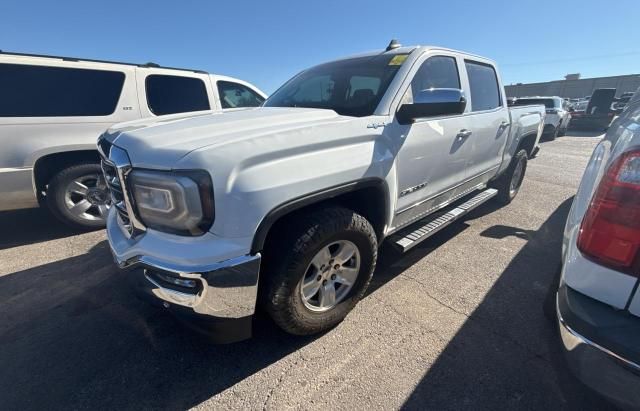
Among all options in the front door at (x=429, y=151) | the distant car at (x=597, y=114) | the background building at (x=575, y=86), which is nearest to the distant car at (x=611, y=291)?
the front door at (x=429, y=151)

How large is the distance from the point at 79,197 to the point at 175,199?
3400 millimetres

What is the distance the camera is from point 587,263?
1.32 meters

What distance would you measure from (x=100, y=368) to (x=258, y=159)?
1.72 m

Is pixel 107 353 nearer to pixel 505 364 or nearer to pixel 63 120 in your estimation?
pixel 505 364

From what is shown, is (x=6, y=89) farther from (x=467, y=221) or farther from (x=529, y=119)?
(x=529, y=119)

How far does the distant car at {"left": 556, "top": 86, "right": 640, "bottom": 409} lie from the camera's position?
118 cm

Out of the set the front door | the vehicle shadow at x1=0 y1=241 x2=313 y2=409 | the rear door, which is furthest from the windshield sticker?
the vehicle shadow at x1=0 y1=241 x2=313 y2=409

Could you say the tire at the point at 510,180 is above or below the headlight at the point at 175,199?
below

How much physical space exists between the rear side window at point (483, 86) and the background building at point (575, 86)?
45.8m

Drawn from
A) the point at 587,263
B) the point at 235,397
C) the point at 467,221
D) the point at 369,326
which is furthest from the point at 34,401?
the point at 467,221

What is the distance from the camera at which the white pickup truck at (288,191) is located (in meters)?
1.57

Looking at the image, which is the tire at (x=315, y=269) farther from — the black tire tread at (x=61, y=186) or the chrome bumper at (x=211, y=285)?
the black tire tread at (x=61, y=186)

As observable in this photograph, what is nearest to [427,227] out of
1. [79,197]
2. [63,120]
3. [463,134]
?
[463,134]

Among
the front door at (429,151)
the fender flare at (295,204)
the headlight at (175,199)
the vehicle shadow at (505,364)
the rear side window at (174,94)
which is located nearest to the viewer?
the headlight at (175,199)
